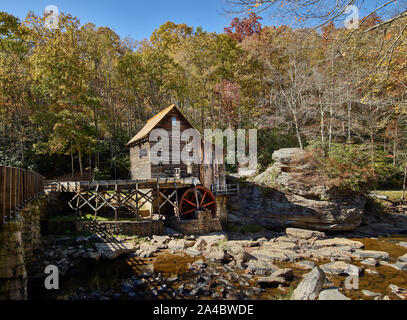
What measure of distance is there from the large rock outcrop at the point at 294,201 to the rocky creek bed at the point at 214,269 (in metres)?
2.56

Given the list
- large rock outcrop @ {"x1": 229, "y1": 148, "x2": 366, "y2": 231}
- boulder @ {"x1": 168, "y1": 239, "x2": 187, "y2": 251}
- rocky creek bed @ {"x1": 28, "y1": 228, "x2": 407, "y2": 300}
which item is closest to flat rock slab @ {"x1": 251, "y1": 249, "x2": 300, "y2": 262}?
rocky creek bed @ {"x1": 28, "y1": 228, "x2": 407, "y2": 300}

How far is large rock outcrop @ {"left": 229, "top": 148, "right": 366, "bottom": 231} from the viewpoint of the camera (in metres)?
15.2

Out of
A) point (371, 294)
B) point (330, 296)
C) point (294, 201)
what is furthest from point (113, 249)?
point (294, 201)

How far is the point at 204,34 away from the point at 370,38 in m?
20.1

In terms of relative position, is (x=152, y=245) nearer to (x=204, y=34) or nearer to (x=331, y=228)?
(x=331, y=228)

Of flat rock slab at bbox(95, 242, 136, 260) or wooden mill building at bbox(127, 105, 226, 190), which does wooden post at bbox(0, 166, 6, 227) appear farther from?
wooden mill building at bbox(127, 105, 226, 190)

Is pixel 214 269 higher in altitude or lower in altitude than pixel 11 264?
lower

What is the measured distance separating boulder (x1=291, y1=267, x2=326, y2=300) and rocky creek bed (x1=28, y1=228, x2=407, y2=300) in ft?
0.09

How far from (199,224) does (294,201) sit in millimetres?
7077

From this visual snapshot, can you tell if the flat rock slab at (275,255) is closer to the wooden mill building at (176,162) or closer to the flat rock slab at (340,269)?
the flat rock slab at (340,269)

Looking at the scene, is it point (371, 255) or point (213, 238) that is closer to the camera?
point (371, 255)

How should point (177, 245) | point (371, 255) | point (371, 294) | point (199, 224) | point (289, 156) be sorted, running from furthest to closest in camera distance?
point (289, 156)
point (199, 224)
point (177, 245)
point (371, 255)
point (371, 294)

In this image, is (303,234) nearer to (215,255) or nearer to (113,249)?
(215,255)

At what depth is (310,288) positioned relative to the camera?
20.4ft
